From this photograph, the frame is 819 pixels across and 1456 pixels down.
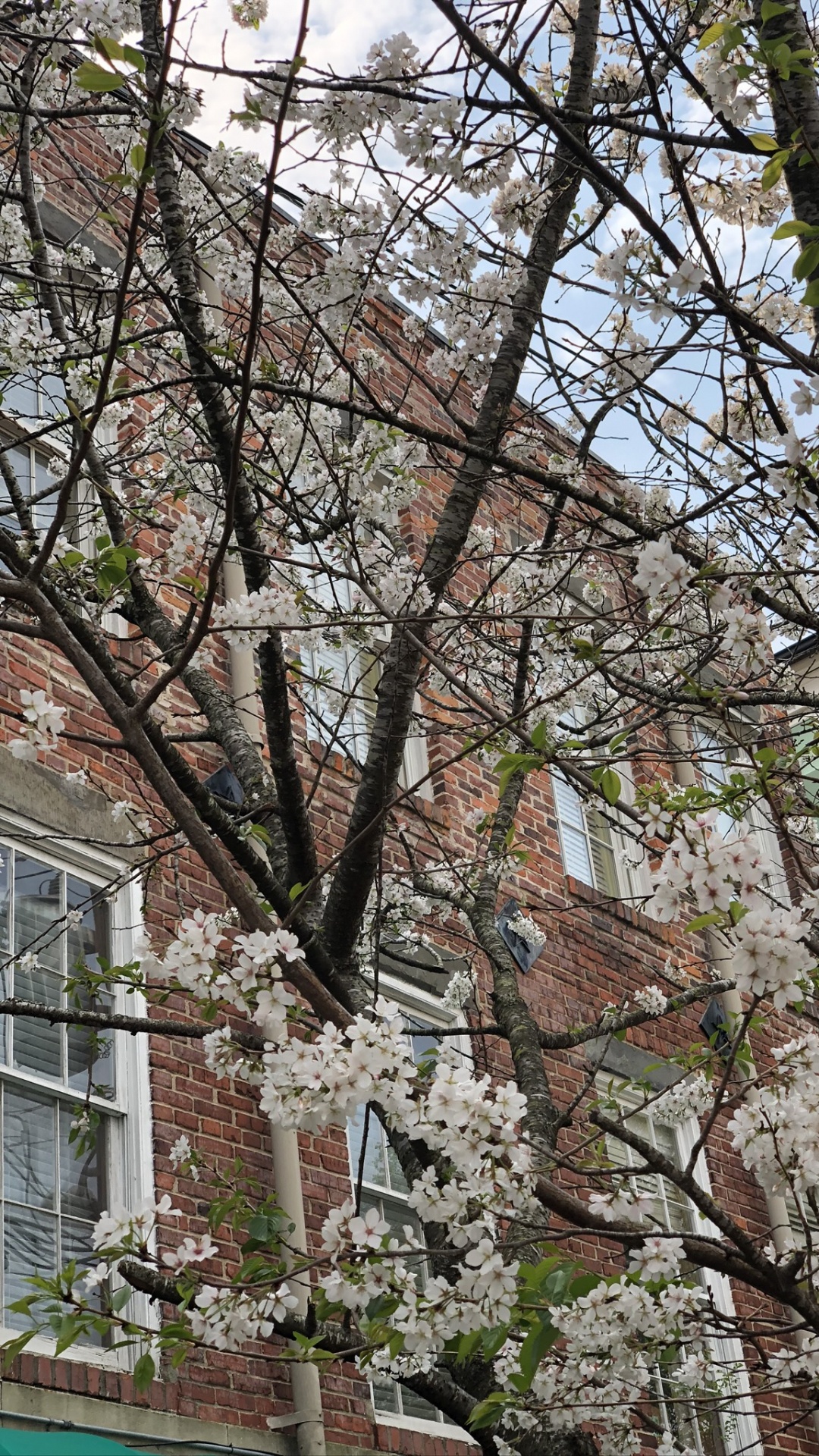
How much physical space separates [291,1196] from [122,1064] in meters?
0.94

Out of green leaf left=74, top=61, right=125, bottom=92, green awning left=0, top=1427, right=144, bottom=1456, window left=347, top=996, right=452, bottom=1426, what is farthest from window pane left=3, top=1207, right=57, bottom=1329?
green leaf left=74, top=61, right=125, bottom=92

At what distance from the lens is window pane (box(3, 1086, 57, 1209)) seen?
5.41 metres

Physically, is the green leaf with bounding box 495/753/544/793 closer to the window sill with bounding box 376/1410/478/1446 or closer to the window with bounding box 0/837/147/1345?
the window with bounding box 0/837/147/1345

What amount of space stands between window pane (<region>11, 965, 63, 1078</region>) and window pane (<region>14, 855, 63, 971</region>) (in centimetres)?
8

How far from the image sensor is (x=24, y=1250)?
5297mm

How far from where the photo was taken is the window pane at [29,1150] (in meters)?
5.41

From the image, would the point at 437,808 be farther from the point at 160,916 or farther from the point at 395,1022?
the point at 395,1022

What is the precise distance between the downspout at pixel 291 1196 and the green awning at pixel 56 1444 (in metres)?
0.76

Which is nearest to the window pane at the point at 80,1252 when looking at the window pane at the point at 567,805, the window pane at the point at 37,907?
the window pane at the point at 37,907

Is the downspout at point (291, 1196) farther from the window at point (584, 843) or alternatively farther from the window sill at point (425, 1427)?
the window at point (584, 843)

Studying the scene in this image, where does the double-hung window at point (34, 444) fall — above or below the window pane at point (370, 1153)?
above

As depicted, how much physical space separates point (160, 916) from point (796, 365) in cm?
391

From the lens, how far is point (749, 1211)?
9922mm

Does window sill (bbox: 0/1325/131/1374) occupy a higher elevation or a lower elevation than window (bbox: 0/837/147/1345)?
lower
